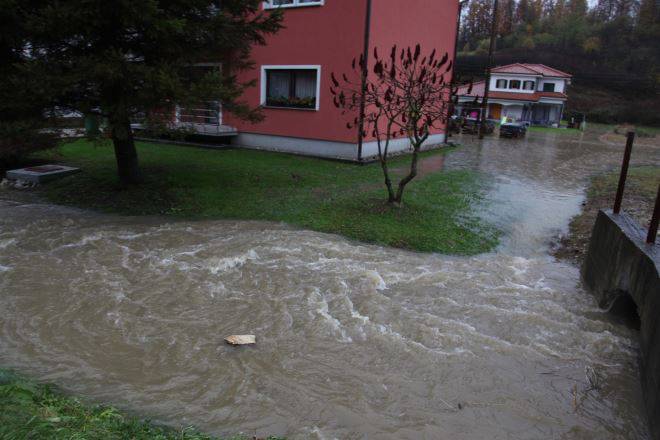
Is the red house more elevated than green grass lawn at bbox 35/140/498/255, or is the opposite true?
the red house

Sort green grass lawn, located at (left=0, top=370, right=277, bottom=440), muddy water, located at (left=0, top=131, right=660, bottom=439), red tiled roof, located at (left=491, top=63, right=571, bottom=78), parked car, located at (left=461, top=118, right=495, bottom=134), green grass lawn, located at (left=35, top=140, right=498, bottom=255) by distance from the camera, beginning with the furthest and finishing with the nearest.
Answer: red tiled roof, located at (left=491, top=63, right=571, bottom=78), parked car, located at (left=461, top=118, right=495, bottom=134), green grass lawn, located at (left=35, top=140, right=498, bottom=255), muddy water, located at (left=0, top=131, right=660, bottom=439), green grass lawn, located at (left=0, top=370, right=277, bottom=440)

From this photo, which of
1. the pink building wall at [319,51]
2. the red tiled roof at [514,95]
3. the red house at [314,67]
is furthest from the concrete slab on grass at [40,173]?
the red tiled roof at [514,95]

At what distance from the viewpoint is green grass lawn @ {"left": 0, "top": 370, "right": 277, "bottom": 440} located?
2.86 metres

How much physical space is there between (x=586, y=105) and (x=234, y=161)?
54.9m

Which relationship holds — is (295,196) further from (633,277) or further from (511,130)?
(511,130)

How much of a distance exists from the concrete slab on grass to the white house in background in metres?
41.6

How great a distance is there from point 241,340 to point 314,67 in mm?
12632

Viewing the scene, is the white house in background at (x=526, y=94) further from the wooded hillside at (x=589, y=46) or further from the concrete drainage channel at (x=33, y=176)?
the concrete drainage channel at (x=33, y=176)

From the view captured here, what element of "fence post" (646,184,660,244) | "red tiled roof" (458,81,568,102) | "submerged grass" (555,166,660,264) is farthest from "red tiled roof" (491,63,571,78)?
"fence post" (646,184,660,244)

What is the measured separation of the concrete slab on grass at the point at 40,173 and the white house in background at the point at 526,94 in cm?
4160

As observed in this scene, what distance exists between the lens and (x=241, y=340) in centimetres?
502

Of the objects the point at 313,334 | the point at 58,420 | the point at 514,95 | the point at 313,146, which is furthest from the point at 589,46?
the point at 58,420

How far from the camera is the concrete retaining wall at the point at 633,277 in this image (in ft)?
13.4

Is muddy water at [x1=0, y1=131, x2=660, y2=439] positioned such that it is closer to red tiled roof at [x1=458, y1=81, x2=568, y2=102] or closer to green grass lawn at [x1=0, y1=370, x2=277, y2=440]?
green grass lawn at [x1=0, y1=370, x2=277, y2=440]
